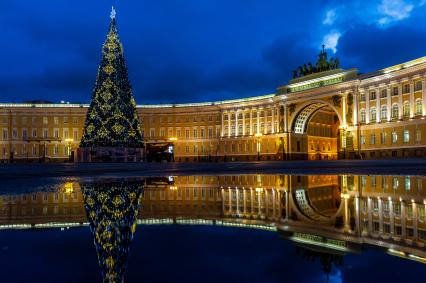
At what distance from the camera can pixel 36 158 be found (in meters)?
82.6

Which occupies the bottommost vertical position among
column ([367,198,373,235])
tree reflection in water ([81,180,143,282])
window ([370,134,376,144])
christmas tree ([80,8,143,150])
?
column ([367,198,373,235])

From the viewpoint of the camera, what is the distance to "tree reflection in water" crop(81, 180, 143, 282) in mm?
3027

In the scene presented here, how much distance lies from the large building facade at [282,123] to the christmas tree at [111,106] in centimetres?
2223

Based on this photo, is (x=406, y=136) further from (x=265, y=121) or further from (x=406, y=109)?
(x=265, y=121)

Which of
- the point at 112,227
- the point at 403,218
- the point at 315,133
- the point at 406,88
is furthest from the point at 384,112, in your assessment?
the point at 112,227

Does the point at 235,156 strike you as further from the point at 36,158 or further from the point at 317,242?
the point at 317,242

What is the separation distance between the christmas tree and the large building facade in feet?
72.9

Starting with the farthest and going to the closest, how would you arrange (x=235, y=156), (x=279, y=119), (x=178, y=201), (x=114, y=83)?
(x=235, y=156)
(x=279, y=119)
(x=114, y=83)
(x=178, y=201)

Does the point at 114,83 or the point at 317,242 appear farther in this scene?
the point at 114,83

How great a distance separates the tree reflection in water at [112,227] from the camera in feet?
9.93

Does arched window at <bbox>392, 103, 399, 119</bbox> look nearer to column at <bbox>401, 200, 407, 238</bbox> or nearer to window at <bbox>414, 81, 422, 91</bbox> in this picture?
window at <bbox>414, 81, 422, 91</bbox>

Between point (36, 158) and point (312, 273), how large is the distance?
8826 cm

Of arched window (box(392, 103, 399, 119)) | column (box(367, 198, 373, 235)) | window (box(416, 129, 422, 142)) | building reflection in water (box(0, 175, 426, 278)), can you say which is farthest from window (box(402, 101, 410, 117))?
column (box(367, 198, 373, 235))

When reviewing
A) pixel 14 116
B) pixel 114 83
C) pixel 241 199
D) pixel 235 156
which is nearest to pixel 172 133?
pixel 235 156
